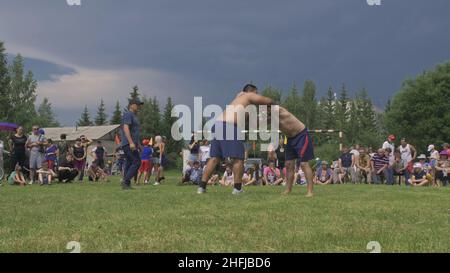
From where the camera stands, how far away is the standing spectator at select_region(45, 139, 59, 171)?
16297 mm

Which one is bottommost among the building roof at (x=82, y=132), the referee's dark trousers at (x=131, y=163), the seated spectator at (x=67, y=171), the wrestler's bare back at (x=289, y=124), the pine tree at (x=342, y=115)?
the seated spectator at (x=67, y=171)

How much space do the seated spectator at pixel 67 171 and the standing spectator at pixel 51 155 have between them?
27 cm

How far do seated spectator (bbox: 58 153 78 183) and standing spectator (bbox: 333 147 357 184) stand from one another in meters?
10.2

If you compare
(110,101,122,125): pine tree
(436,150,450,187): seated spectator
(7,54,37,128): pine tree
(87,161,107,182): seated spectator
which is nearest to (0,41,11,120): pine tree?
(7,54,37,128): pine tree

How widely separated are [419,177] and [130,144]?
40.1 feet

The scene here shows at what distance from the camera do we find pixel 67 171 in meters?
16.1

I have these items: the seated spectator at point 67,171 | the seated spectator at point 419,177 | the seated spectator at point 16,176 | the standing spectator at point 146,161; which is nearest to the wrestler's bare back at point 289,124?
the standing spectator at point 146,161

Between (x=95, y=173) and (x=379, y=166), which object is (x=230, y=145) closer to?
(x=95, y=173)

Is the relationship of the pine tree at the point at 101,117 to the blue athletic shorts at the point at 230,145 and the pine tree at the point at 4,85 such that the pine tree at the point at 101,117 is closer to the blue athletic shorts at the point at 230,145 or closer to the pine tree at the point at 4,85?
the pine tree at the point at 4,85

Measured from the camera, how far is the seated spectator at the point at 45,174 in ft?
49.7
